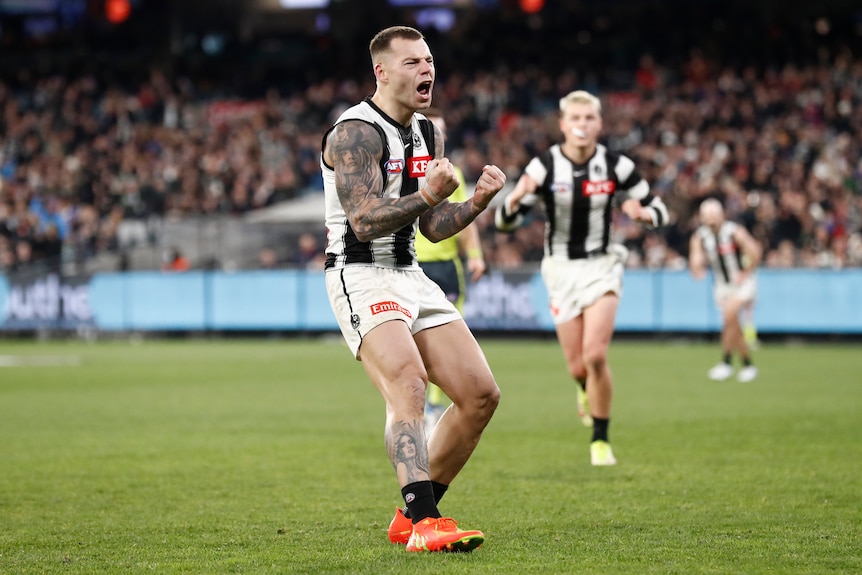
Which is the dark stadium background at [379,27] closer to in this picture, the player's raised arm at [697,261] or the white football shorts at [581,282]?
the player's raised arm at [697,261]

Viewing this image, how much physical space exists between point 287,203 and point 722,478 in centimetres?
2574

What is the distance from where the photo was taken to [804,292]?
24797 mm

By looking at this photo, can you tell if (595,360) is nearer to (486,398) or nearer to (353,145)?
(486,398)

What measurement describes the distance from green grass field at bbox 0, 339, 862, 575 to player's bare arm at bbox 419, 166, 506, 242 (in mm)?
1563

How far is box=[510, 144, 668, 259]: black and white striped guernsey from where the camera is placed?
985 cm

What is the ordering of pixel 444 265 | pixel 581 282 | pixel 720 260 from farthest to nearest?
pixel 720 260
pixel 444 265
pixel 581 282

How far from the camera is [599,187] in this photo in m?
9.84

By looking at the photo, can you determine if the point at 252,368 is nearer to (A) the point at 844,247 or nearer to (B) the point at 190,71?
(A) the point at 844,247

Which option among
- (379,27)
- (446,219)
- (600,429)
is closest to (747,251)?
(600,429)

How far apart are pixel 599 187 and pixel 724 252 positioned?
9.33 meters

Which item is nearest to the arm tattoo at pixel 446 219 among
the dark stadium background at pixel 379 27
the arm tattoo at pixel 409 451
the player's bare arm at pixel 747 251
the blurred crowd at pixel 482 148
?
the arm tattoo at pixel 409 451

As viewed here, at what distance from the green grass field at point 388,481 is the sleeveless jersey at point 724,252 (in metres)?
2.04

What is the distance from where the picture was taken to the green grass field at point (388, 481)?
5.83 m

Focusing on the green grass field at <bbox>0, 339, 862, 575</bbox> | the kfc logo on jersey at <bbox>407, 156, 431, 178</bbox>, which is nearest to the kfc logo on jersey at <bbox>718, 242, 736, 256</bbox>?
the green grass field at <bbox>0, 339, 862, 575</bbox>
